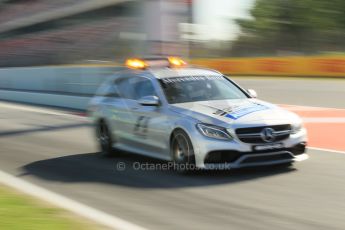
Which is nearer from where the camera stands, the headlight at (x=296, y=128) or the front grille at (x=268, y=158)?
the front grille at (x=268, y=158)

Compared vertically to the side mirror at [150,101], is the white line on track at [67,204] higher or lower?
lower

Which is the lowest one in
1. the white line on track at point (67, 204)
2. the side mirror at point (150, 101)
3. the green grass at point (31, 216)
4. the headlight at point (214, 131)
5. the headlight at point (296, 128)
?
the white line on track at point (67, 204)

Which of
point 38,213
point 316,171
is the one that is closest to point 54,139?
point 316,171

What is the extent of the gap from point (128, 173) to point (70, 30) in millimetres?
38089

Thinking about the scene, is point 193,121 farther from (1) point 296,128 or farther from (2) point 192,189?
(1) point 296,128

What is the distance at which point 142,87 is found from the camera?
399 inches

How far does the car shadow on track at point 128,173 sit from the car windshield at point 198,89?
3.46 feet

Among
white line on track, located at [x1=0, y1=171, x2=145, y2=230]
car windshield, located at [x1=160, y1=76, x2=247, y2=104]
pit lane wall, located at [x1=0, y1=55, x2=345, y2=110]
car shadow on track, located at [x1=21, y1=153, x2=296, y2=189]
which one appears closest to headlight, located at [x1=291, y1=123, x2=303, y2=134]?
car shadow on track, located at [x1=21, y1=153, x2=296, y2=189]

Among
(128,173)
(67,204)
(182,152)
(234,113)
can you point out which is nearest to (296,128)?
(234,113)

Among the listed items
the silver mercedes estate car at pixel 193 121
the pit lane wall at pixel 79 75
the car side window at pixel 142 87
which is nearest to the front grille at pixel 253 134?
the silver mercedes estate car at pixel 193 121

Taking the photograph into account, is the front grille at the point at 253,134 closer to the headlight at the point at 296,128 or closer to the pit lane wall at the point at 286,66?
the headlight at the point at 296,128

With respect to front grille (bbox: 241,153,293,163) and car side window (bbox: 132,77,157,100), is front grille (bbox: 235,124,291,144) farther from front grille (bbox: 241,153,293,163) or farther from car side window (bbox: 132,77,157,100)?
car side window (bbox: 132,77,157,100)

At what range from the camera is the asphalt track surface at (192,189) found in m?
6.40

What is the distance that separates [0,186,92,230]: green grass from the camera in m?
5.81
